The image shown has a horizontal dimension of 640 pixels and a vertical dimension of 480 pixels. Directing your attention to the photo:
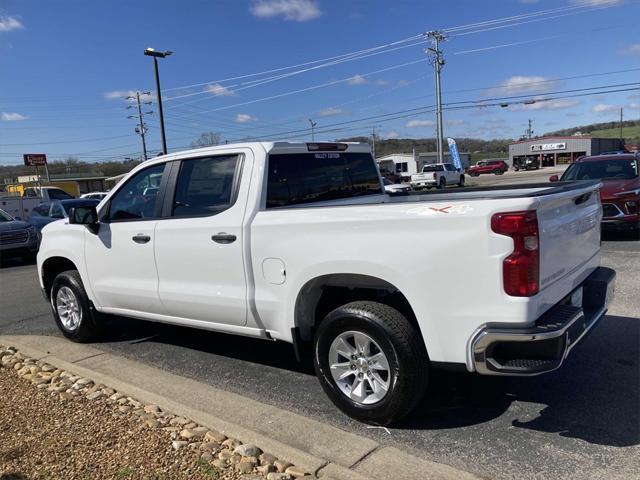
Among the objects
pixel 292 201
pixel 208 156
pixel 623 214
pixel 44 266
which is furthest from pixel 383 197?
pixel 623 214

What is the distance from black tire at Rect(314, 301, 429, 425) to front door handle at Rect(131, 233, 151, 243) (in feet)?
6.51

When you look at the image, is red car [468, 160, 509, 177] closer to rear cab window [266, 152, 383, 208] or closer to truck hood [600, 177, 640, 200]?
truck hood [600, 177, 640, 200]

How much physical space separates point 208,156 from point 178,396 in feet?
6.43

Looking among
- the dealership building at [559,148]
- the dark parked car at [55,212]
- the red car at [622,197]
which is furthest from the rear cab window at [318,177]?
the dealership building at [559,148]

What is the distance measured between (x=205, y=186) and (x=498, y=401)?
112 inches

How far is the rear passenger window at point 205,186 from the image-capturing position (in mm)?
4352

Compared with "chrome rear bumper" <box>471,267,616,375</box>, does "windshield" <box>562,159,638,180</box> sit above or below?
above

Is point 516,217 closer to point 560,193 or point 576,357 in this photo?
point 560,193

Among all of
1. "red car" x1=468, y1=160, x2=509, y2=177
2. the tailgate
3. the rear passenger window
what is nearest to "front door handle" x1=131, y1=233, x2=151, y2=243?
the rear passenger window

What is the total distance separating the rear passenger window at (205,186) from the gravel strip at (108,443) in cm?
158

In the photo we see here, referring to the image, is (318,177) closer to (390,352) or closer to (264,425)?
(390,352)

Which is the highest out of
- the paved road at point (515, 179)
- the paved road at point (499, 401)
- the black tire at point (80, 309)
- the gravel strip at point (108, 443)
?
the black tire at point (80, 309)

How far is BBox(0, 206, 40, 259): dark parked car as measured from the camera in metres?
13.6

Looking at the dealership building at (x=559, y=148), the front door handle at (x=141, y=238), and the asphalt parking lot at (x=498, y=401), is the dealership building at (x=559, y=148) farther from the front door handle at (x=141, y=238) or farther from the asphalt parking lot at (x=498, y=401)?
the front door handle at (x=141, y=238)
